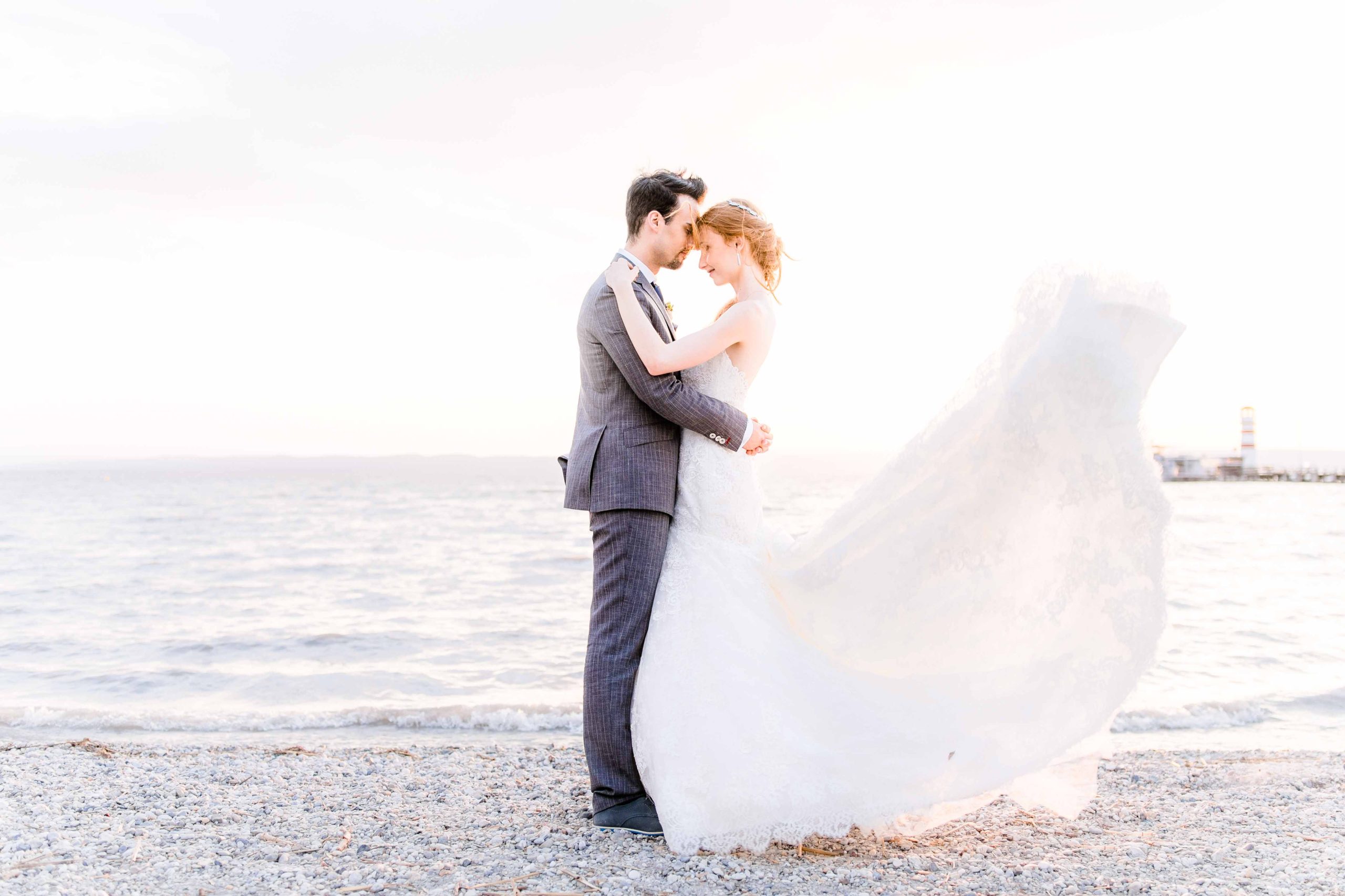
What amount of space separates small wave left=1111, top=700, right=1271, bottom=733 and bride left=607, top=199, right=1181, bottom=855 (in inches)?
154

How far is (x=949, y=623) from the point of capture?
109 inches

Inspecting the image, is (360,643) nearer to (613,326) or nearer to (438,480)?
(613,326)

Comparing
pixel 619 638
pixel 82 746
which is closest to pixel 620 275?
pixel 619 638

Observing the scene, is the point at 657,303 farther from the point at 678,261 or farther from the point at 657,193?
the point at 657,193

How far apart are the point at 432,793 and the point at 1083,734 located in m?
2.95

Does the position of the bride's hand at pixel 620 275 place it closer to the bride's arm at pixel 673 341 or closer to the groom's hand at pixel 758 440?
the bride's arm at pixel 673 341

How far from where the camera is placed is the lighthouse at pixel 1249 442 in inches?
1970

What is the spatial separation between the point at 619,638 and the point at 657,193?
171 centimetres

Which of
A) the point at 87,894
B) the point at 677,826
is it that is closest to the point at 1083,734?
the point at 677,826

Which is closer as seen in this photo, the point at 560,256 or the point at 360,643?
the point at 360,643

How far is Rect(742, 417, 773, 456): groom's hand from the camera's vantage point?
316 cm

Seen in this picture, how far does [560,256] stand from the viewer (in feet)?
A: 44.7

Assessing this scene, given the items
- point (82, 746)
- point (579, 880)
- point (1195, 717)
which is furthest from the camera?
point (1195, 717)

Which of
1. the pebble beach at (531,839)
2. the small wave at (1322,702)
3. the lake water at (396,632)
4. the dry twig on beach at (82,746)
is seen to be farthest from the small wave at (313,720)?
the small wave at (1322,702)
